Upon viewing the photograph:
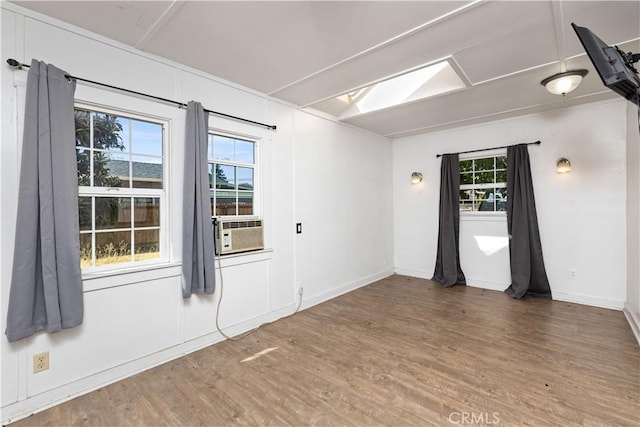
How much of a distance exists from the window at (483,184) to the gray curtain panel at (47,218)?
203 inches

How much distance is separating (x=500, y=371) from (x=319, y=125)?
3.44 m

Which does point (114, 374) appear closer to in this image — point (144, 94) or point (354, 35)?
point (144, 94)

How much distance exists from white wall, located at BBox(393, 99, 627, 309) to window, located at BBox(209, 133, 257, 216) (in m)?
3.55

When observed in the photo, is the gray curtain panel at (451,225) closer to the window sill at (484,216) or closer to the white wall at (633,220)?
the window sill at (484,216)

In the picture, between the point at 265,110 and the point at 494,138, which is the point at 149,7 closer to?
the point at 265,110

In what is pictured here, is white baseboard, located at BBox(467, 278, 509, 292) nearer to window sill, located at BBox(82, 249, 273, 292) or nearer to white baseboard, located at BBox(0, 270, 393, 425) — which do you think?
white baseboard, located at BBox(0, 270, 393, 425)

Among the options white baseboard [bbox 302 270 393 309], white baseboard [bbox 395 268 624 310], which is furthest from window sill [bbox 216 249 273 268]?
white baseboard [bbox 395 268 624 310]

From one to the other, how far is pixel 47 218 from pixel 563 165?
5.57 m

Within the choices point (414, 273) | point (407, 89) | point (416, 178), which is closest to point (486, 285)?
point (414, 273)

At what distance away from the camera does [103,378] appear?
2295 millimetres

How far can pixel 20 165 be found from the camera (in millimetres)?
1950

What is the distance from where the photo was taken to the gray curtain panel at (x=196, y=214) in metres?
2.70
